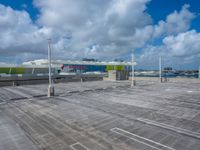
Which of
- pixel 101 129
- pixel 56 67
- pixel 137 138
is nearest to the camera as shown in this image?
pixel 137 138

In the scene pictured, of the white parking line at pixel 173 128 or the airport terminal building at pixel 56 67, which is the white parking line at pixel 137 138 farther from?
the airport terminal building at pixel 56 67

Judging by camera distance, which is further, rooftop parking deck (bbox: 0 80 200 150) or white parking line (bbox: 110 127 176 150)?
rooftop parking deck (bbox: 0 80 200 150)

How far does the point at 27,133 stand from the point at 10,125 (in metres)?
1.93

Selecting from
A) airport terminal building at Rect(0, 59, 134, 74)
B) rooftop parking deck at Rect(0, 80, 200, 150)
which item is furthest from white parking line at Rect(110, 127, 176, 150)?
airport terminal building at Rect(0, 59, 134, 74)

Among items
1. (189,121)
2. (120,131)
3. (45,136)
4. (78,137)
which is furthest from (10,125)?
(189,121)

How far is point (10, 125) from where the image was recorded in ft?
29.5

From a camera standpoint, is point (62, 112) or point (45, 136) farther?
point (62, 112)

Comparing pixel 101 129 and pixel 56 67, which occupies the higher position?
pixel 56 67

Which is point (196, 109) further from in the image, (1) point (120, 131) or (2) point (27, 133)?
(2) point (27, 133)

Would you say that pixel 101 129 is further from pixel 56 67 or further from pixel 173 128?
pixel 56 67

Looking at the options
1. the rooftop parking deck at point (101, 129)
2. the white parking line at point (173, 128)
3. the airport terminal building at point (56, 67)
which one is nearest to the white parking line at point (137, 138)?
the rooftop parking deck at point (101, 129)

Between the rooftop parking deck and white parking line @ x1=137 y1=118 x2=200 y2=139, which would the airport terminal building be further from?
white parking line @ x1=137 y1=118 x2=200 y2=139

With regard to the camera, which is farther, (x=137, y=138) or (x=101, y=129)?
(x=101, y=129)

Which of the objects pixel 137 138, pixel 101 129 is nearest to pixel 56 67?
pixel 101 129
